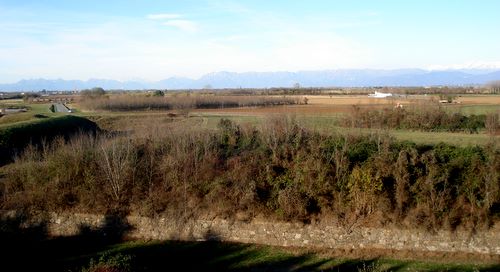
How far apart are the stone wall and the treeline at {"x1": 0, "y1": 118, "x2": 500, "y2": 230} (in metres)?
0.38

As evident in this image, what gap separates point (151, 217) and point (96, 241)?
95.4 inches

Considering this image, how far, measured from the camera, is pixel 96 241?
2016 cm

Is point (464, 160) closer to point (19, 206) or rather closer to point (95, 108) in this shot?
point (19, 206)

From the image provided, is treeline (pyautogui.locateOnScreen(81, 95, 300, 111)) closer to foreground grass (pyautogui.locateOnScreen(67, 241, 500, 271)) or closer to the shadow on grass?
the shadow on grass

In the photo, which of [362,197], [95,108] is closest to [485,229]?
[362,197]

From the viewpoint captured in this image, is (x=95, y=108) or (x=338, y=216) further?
(x=95, y=108)

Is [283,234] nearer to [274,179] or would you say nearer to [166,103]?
[274,179]

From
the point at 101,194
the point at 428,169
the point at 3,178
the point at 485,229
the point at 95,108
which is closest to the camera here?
the point at 485,229

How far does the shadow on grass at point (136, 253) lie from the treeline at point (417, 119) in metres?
20.6

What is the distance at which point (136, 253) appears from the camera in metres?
18.7

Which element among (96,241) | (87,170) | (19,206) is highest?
(87,170)

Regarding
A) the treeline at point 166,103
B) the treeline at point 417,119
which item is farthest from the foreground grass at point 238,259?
the treeline at point 166,103

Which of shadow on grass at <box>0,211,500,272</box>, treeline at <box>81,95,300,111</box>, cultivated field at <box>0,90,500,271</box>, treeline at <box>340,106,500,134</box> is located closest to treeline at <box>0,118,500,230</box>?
cultivated field at <box>0,90,500,271</box>

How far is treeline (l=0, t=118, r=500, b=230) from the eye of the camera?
1909cm
